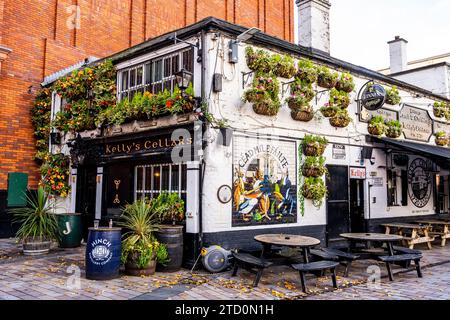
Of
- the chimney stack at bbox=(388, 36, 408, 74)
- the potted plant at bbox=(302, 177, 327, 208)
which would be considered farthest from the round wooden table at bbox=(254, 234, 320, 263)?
the chimney stack at bbox=(388, 36, 408, 74)

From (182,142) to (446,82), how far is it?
13.0 meters

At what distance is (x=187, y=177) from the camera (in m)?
7.98

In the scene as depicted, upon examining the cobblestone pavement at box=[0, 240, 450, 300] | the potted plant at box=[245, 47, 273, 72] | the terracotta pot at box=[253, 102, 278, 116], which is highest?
the potted plant at box=[245, 47, 273, 72]

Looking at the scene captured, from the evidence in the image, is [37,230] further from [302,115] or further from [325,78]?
[325,78]

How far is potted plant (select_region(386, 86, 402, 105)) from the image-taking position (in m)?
12.2

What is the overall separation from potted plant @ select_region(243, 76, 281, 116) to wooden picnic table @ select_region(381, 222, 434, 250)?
5.37 m

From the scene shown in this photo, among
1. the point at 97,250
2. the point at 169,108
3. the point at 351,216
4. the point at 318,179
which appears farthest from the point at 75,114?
the point at 351,216

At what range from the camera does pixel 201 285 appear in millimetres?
6430

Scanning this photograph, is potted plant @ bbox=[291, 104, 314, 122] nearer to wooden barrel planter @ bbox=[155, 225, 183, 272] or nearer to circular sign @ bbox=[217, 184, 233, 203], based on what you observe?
circular sign @ bbox=[217, 184, 233, 203]

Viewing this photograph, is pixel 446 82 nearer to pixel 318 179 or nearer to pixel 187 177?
pixel 318 179

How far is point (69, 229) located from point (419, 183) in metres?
11.7

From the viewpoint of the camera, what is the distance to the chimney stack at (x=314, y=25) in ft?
36.0

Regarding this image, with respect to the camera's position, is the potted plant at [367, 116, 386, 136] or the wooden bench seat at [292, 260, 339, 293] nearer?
the wooden bench seat at [292, 260, 339, 293]
